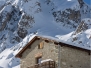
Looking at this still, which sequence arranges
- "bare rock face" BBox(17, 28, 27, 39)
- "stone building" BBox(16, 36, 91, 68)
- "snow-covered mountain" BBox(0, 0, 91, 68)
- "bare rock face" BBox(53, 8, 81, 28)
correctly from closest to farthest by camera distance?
"stone building" BBox(16, 36, 91, 68) < "snow-covered mountain" BBox(0, 0, 91, 68) < "bare rock face" BBox(17, 28, 27, 39) < "bare rock face" BBox(53, 8, 81, 28)

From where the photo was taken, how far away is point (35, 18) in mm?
132375

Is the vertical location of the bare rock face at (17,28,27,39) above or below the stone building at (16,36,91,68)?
below

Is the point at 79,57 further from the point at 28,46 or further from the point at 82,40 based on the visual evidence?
the point at 82,40

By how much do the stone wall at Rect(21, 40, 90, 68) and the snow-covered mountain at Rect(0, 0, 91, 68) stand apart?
86861 millimetres

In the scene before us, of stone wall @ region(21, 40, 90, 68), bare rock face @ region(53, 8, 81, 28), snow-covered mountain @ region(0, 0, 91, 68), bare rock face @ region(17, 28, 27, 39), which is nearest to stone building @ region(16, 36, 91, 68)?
stone wall @ region(21, 40, 90, 68)

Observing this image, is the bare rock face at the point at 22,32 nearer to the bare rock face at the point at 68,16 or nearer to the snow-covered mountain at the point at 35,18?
the snow-covered mountain at the point at 35,18

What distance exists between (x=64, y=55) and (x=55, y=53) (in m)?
0.80

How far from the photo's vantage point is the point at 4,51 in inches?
4476

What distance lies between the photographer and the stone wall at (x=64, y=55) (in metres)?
26.0

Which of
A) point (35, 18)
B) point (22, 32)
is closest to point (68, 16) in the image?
point (35, 18)

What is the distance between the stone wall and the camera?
85.4 ft

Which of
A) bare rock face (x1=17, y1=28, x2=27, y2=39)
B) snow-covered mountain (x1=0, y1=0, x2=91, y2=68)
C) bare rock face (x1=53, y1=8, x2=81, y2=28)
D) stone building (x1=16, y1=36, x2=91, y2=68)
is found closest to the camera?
stone building (x1=16, y1=36, x2=91, y2=68)

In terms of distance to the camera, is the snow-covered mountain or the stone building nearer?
the stone building

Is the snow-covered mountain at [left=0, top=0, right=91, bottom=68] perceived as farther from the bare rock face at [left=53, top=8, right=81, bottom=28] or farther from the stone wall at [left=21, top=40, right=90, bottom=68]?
the stone wall at [left=21, top=40, right=90, bottom=68]
